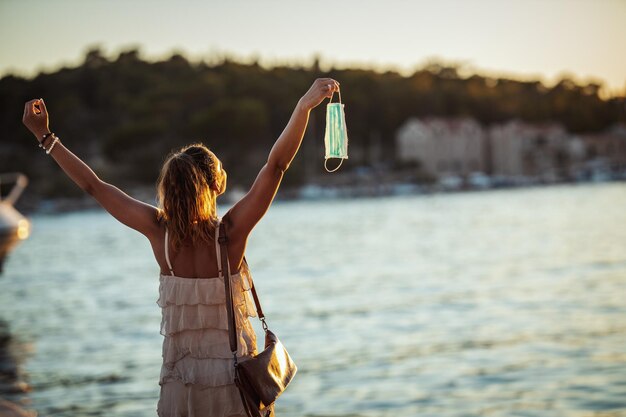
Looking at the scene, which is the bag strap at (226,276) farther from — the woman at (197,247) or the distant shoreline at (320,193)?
the distant shoreline at (320,193)

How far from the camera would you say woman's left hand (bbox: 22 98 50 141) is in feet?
10.8

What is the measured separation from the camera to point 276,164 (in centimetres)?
311

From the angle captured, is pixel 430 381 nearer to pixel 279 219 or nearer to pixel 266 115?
pixel 279 219

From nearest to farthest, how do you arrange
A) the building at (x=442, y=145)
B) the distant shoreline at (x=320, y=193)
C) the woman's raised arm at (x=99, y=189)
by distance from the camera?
the woman's raised arm at (x=99, y=189) < the distant shoreline at (x=320, y=193) < the building at (x=442, y=145)

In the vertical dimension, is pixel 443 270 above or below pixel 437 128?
below

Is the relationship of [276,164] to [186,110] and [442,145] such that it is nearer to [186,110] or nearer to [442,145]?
[186,110]

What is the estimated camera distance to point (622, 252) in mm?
28750

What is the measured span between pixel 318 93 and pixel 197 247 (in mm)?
663

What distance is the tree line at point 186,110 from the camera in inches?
4188

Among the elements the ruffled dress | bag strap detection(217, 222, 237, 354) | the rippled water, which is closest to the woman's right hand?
bag strap detection(217, 222, 237, 354)

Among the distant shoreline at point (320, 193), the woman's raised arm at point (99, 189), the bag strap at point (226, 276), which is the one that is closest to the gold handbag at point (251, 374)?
the bag strap at point (226, 276)

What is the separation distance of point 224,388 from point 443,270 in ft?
76.0

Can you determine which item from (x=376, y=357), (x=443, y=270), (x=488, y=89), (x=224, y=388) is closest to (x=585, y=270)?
(x=443, y=270)

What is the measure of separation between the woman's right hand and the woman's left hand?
0.94 meters
